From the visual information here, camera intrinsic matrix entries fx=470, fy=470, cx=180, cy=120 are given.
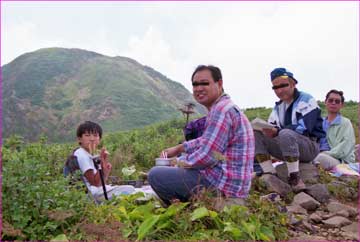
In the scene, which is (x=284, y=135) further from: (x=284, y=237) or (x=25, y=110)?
(x=25, y=110)

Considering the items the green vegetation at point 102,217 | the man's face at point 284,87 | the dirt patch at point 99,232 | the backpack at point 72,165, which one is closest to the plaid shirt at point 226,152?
the green vegetation at point 102,217

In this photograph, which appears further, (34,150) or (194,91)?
(34,150)

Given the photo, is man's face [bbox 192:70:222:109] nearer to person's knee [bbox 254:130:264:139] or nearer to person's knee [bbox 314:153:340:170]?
person's knee [bbox 254:130:264:139]

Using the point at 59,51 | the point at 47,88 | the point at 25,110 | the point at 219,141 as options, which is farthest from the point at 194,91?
the point at 59,51

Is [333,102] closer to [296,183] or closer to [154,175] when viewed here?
[296,183]

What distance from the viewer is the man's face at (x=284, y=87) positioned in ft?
16.4

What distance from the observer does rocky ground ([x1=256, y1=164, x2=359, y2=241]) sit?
3.78 meters

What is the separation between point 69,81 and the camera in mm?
67688

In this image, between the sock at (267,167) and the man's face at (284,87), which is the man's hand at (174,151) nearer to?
the sock at (267,167)

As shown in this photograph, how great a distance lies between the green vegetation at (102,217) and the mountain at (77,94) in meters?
37.4

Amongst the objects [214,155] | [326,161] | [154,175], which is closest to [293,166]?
[326,161]

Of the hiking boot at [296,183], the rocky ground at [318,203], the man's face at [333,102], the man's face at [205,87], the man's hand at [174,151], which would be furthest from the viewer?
the man's face at [333,102]

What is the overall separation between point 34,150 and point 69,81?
64480 mm

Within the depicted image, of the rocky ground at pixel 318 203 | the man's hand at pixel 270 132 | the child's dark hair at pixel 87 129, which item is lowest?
the rocky ground at pixel 318 203
